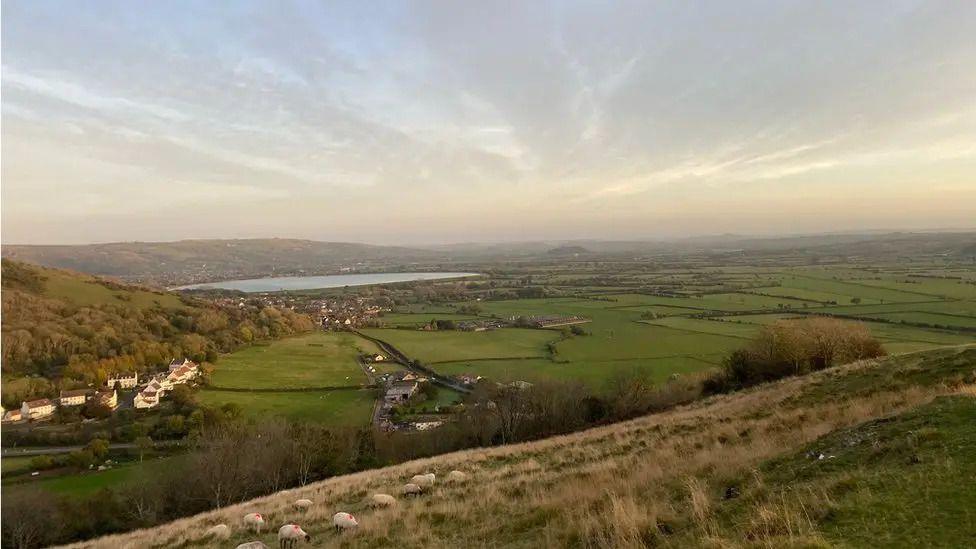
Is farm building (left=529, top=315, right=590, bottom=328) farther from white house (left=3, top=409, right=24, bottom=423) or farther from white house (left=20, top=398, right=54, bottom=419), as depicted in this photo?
white house (left=3, top=409, right=24, bottom=423)

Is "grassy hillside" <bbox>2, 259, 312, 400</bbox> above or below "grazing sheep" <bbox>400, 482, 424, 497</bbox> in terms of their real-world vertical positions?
below

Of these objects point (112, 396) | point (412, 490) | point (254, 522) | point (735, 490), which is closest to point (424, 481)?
point (412, 490)

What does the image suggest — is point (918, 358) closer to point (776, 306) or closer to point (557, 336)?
point (557, 336)

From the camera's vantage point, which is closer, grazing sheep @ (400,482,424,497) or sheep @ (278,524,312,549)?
sheep @ (278,524,312,549)

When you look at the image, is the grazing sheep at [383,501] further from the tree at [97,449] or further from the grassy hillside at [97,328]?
the grassy hillside at [97,328]

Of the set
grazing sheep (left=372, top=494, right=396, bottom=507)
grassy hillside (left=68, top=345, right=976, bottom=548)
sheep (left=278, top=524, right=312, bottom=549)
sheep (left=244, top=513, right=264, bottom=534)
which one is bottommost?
sheep (left=244, top=513, right=264, bottom=534)

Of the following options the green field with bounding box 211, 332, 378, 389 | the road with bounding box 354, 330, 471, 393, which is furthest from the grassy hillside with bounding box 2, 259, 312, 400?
the road with bounding box 354, 330, 471, 393

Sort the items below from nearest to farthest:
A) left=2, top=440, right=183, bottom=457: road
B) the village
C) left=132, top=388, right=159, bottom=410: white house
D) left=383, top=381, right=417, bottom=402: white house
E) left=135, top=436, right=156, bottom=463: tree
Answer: left=2, top=440, right=183, bottom=457: road < left=135, top=436, right=156, bottom=463: tree < the village < left=383, top=381, right=417, bottom=402: white house < left=132, top=388, right=159, bottom=410: white house
